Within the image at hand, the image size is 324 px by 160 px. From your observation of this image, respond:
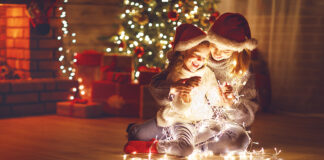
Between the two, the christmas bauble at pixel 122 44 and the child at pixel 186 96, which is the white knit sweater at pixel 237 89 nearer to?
the child at pixel 186 96

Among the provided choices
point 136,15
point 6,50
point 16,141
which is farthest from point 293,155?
point 6,50

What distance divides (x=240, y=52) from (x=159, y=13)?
246 cm

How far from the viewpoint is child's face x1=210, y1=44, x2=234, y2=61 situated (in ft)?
11.5

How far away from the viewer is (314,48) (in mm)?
5641

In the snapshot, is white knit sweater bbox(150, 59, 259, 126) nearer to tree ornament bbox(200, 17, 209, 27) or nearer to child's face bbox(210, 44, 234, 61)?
child's face bbox(210, 44, 234, 61)

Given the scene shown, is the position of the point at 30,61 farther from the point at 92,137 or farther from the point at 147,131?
the point at 147,131

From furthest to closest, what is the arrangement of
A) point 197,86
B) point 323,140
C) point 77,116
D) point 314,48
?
point 314,48 < point 77,116 < point 323,140 < point 197,86

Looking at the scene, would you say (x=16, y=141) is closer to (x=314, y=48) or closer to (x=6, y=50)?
(x=6, y=50)

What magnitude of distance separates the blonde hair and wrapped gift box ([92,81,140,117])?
1.87 metres

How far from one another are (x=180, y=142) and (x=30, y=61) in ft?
8.59

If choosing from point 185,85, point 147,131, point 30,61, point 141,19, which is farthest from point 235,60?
point 30,61

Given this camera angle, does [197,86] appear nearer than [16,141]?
Yes

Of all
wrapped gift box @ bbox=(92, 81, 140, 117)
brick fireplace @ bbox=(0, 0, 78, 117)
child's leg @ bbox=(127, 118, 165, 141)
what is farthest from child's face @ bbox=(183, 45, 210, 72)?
brick fireplace @ bbox=(0, 0, 78, 117)

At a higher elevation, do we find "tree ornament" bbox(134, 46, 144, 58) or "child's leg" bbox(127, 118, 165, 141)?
"tree ornament" bbox(134, 46, 144, 58)
